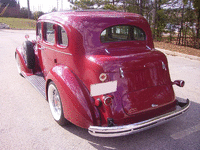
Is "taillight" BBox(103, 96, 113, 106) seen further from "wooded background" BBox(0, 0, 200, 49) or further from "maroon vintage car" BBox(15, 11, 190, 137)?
"wooded background" BBox(0, 0, 200, 49)

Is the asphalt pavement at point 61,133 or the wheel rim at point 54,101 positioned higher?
the wheel rim at point 54,101

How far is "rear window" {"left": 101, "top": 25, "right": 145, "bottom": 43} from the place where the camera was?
3219 millimetres

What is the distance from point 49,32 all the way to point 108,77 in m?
1.88

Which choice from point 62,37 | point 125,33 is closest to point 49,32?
point 62,37

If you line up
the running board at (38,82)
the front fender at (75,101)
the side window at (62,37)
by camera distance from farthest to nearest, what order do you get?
the running board at (38,82) < the side window at (62,37) < the front fender at (75,101)

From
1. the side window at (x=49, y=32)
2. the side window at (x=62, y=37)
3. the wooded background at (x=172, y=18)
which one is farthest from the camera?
the wooded background at (x=172, y=18)

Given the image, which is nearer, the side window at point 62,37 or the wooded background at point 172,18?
the side window at point 62,37

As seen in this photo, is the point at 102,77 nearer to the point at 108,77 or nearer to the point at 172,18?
the point at 108,77

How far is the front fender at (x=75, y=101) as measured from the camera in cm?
248

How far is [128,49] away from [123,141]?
56.8 inches

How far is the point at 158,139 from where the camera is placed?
106 inches

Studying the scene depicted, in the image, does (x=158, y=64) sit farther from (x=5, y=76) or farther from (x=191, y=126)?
(x=5, y=76)

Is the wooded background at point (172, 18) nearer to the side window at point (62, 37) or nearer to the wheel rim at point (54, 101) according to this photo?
the side window at point (62, 37)

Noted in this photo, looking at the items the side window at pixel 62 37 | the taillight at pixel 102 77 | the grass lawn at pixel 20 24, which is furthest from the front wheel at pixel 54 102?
the grass lawn at pixel 20 24
